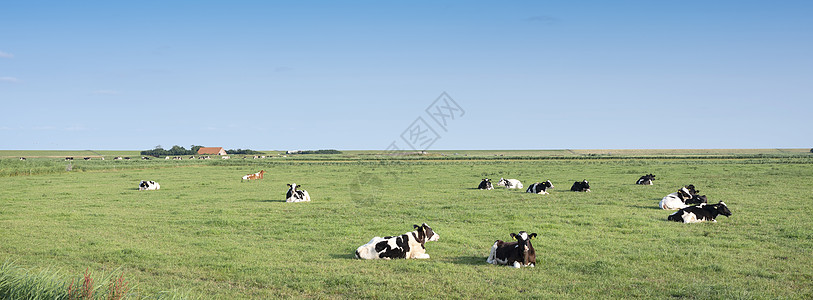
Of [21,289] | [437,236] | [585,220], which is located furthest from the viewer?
[585,220]

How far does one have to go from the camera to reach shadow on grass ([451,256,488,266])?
37.0 feet

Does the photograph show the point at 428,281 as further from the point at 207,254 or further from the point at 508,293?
the point at 207,254

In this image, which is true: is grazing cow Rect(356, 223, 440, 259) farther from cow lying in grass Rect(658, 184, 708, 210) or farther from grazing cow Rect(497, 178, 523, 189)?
grazing cow Rect(497, 178, 523, 189)

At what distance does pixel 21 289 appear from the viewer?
6.79m

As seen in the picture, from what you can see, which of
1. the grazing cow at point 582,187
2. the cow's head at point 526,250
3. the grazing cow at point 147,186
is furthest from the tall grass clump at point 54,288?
the grazing cow at point 147,186

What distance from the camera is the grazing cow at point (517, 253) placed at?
10867 millimetres

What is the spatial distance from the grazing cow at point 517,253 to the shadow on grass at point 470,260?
1.06 feet

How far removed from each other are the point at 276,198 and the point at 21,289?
2011 centimetres

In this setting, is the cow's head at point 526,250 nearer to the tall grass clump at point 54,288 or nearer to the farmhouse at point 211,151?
the tall grass clump at point 54,288

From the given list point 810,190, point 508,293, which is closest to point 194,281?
point 508,293

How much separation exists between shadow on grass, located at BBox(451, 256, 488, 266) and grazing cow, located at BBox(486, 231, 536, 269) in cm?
32

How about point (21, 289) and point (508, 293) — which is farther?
point (508, 293)

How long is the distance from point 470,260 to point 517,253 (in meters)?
1.12

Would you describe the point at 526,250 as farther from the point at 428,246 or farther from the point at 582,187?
the point at 582,187
